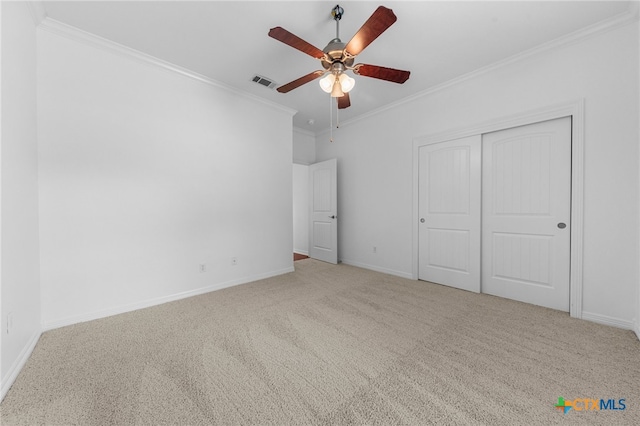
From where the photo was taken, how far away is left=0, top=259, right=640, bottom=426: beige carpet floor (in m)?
1.29

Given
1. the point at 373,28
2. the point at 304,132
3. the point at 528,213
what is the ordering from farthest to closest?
the point at 304,132
the point at 528,213
the point at 373,28

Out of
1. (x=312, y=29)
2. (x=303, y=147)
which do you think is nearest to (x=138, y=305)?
(x=312, y=29)

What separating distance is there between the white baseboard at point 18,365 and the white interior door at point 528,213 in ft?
13.8

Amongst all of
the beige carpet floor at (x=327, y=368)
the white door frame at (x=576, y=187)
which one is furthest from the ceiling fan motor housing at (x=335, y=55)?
the beige carpet floor at (x=327, y=368)

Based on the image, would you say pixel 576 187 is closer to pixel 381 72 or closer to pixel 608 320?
pixel 608 320

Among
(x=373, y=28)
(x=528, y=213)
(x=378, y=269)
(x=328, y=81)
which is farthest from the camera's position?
(x=378, y=269)

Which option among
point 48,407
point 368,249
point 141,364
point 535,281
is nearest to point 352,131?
point 368,249

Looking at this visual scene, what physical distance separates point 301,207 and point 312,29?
4186mm

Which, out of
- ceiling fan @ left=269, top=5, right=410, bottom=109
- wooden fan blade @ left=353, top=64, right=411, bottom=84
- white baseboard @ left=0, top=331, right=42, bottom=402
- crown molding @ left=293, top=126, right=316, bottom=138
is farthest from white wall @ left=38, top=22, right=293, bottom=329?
wooden fan blade @ left=353, top=64, right=411, bottom=84

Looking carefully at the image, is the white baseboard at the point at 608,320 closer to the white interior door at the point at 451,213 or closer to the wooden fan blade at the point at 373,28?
the white interior door at the point at 451,213

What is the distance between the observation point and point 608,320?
2.24m

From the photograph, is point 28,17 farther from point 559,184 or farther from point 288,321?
point 559,184

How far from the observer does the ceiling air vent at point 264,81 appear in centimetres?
311

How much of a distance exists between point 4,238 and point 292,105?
3.38 meters
